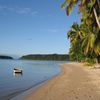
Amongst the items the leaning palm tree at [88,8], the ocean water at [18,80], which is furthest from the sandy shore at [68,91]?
the leaning palm tree at [88,8]

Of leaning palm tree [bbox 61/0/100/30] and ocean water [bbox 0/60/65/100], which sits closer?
ocean water [bbox 0/60/65/100]

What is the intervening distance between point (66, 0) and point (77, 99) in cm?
1973

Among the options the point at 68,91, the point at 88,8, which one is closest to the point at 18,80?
the point at 88,8

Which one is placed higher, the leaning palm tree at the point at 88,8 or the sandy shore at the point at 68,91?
the leaning palm tree at the point at 88,8

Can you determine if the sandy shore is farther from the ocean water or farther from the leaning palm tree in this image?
the leaning palm tree

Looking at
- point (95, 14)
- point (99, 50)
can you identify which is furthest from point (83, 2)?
point (99, 50)

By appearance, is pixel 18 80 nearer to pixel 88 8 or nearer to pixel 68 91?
pixel 88 8

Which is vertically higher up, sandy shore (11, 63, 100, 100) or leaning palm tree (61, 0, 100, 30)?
leaning palm tree (61, 0, 100, 30)

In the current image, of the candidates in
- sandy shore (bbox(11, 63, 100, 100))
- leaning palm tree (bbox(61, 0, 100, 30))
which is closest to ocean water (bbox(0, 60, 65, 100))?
sandy shore (bbox(11, 63, 100, 100))

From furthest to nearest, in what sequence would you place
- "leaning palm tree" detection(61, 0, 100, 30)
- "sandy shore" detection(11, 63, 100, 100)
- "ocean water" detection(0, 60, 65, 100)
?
"leaning palm tree" detection(61, 0, 100, 30) → "ocean water" detection(0, 60, 65, 100) → "sandy shore" detection(11, 63, 100, 100)

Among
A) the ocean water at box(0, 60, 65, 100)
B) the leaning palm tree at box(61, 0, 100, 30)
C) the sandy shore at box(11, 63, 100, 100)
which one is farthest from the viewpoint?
the leaning palm tree at box(61, 0, 100, 30)

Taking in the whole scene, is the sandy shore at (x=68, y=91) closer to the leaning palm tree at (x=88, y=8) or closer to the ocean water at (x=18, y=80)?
the ocean water at (x=18, y=80)

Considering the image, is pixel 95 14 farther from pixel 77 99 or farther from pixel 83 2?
pixel 77 99

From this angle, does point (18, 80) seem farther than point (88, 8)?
Yes
